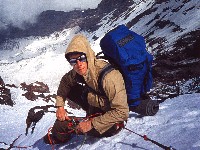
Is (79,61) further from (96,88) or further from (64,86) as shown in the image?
(64,86)

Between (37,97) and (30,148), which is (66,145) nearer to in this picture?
(30,148)

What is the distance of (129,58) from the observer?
4332 millimetres

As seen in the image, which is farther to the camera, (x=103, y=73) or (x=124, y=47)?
(x=124, y=47)

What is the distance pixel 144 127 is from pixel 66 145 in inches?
63.0

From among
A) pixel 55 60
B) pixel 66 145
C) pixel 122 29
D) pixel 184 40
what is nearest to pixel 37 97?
pixel 66 145

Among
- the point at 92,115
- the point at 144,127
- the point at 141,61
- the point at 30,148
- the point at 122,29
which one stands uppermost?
the point at 122,29

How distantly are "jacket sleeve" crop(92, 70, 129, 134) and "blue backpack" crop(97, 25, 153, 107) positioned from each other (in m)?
0.19

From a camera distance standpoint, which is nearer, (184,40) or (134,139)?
(134,139)

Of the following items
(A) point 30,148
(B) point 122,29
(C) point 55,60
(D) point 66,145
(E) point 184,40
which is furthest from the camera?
(C) point 55,60

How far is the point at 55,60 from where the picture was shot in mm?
49219

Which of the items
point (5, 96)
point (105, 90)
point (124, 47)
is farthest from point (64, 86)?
point (5, 96)

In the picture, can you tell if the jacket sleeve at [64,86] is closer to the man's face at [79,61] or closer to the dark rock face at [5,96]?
the man's face at [79,61]

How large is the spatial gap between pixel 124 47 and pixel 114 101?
98 centimetres

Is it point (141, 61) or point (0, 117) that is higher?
point (141, 61)
